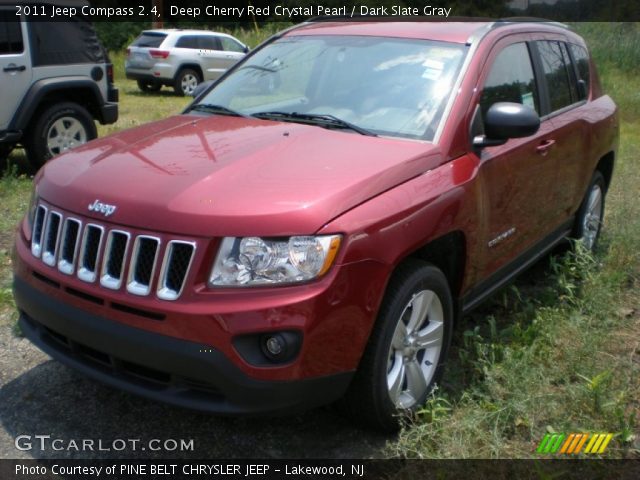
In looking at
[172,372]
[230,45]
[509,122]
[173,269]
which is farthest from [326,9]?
[172,372]

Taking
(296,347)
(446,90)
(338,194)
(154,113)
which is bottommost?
(154,113)

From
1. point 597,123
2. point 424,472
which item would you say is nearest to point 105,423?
point 424,472

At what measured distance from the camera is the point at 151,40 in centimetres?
1795

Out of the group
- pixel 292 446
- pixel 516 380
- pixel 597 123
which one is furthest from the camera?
pixel 597 123

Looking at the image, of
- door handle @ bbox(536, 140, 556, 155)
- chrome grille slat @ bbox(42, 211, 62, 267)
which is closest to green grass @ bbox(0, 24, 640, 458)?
door handle @ bbox(536, 140, 556, 155)

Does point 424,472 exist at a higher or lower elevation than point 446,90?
lower

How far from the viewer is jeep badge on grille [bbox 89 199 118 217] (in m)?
2.76

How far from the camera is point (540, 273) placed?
5387 mm

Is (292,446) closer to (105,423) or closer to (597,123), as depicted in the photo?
(105,423)

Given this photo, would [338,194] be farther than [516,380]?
Result: No

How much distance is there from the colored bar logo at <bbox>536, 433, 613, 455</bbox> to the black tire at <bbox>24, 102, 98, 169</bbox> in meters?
6.28

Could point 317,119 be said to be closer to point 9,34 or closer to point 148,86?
point 9,34

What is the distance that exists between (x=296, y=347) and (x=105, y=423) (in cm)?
118

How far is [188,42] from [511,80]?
15005 millimetres
